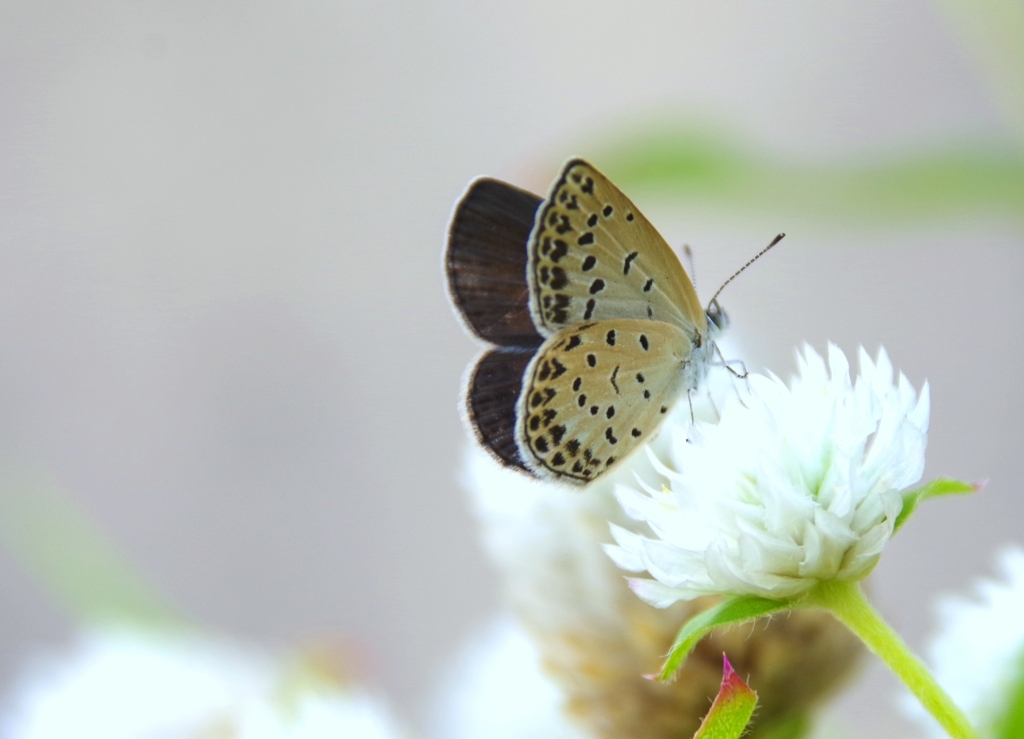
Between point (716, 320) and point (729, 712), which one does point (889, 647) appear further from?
point (716, 320)

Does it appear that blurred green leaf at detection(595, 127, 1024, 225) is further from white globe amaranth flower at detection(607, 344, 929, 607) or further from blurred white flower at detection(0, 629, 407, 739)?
blurred white flower at detection(0, 629, 407, 739)

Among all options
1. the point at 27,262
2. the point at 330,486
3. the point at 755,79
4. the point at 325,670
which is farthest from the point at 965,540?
the point at 27,262

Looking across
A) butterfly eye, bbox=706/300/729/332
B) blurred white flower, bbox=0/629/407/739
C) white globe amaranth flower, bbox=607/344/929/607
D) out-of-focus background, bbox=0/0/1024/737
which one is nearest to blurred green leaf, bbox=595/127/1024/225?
butterfly eye, bbox=706/300/729/332

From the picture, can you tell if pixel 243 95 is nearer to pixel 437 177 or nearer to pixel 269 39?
pixel 269 39

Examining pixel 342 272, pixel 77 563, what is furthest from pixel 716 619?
pixel 342 272

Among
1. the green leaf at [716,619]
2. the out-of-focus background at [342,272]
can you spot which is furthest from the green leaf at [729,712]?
the out-of-focus background at [342,272]
